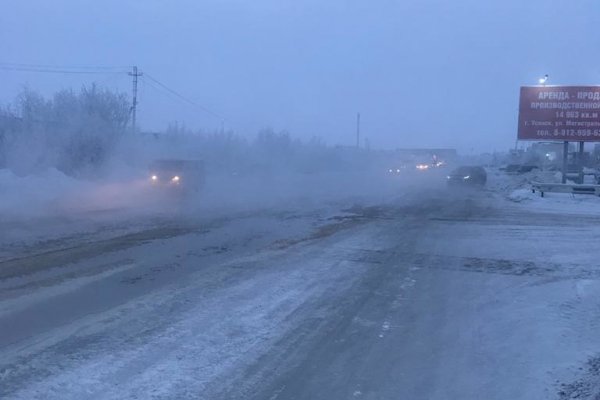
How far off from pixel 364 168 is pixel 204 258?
104m

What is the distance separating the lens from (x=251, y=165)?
7919cm

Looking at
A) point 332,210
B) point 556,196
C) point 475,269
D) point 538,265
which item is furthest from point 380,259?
point 556,196

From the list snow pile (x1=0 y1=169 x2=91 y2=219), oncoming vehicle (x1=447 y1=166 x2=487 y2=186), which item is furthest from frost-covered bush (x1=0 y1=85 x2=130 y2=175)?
oncoming vehicle (x1=447 y1=166 x2=487 y2=186)

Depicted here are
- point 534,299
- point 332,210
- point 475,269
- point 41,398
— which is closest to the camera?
point 41,398

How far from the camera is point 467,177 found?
58.7 meters

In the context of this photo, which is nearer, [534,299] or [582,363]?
[582,363]

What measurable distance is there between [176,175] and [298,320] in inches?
1253

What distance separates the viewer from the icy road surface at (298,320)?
690cm

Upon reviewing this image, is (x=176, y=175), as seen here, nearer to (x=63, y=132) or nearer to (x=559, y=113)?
(x=63, y=132)

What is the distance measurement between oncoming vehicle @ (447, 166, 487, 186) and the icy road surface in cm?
4083

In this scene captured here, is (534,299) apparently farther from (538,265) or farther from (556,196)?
(556,196)

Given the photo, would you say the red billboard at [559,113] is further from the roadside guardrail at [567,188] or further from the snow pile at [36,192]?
the snow pile at [36,192]

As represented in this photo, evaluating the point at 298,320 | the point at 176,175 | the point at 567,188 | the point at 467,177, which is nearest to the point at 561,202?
the point at 567,188

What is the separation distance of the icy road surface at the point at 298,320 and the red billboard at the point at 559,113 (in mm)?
28448
